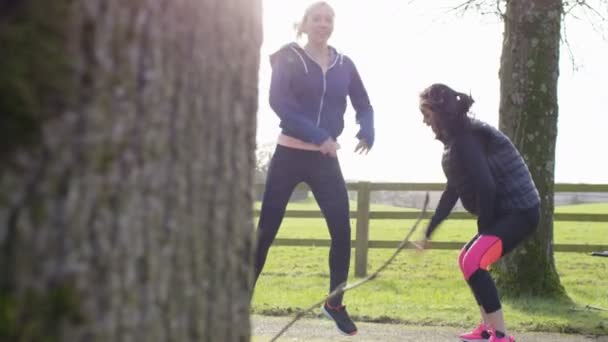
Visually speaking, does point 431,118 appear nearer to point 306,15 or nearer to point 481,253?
point 481,253

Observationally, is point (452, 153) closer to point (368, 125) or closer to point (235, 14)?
point (368, 125)

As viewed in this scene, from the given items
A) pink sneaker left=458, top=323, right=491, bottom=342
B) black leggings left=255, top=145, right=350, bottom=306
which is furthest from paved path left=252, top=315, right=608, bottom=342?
black leggings left=255, top=145, right=350, bottom=306

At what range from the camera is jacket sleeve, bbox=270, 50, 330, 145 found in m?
5.02

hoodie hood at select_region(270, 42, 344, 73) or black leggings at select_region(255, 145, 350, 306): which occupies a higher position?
hoodie hood at select_region(270, 42, 344, 73)

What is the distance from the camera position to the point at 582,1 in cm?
867

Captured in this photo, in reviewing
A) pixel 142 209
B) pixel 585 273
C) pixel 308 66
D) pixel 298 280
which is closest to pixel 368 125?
pixel 308 66

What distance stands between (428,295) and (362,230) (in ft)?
8.99

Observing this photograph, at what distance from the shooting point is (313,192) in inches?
204

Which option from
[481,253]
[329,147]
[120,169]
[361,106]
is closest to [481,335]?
[481,253]

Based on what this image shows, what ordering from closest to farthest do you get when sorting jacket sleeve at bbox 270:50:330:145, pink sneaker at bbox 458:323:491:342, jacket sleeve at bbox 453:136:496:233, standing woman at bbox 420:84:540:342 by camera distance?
jacket sleeve at bbox 453:136:496:233
standing woman at bbox 420:84:540:342
jacket sleeve at bbox 270:50:330:145
pink sneaker at bbox 458:323:491:342

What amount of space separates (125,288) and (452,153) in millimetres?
3592

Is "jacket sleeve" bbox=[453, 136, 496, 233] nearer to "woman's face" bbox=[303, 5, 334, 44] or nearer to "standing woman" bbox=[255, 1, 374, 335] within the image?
"standing woman" bbox=[255, 1, 374, 335]

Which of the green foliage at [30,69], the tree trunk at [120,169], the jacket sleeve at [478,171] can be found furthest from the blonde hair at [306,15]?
the green foliage at [30,69]

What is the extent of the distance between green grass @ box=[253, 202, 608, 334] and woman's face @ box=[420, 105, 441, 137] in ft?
2.29
